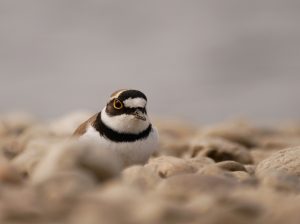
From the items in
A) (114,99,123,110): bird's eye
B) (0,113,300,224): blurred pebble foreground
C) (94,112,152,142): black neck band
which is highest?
(114,99,123,110): bird's eye

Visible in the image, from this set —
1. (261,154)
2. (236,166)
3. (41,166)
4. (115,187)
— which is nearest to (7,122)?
(261,154)

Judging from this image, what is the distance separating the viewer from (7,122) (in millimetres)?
10633

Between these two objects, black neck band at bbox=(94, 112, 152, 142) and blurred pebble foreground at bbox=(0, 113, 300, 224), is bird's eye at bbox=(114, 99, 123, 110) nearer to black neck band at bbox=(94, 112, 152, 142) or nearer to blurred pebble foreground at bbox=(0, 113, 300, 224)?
black neck band at bbox=(94, 112, 152, 142)

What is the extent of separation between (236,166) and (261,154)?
165 centimetres

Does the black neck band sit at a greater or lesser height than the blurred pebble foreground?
greater

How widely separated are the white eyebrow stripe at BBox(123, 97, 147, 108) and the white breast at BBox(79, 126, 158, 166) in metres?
0.24

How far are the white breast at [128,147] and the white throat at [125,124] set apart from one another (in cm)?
9

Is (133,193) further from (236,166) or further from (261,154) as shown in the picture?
(261,154)

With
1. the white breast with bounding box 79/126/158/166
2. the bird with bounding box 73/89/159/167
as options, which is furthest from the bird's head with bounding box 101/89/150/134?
the white breast with bounding box 79/126/158/166

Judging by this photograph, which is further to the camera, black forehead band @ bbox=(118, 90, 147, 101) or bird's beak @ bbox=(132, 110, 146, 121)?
black forehead band @ bbox=(118, 90, 147, 101)

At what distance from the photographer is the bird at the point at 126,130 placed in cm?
617

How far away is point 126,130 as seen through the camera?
6250 mm

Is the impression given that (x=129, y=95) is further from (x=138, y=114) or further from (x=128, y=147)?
(x=128, y=147)

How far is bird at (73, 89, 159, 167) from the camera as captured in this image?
617 cm
